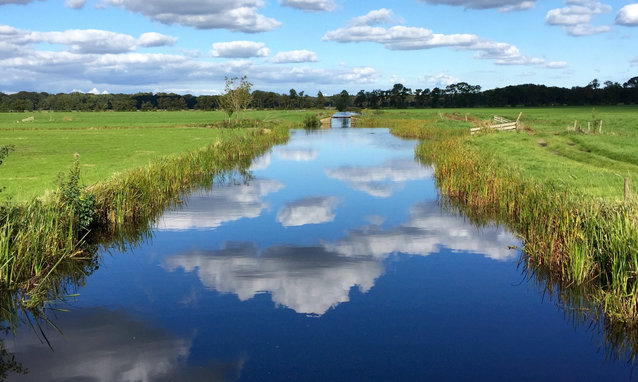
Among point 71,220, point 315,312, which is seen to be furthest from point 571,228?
point 71,220

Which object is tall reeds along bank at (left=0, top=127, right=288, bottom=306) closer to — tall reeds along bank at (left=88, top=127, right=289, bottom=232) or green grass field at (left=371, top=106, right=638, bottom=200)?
tall reeds along bank at (left=88, top=127, right=289, bottom=232)

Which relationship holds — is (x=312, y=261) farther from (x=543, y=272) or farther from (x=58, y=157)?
(x=58, y=157)

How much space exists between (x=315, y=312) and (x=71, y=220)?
8.19 metres

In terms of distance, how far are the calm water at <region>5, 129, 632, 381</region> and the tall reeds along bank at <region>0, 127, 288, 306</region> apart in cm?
114

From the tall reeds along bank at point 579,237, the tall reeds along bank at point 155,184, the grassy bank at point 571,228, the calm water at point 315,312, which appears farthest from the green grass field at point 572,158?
the tall reeds along bank at point 155,184

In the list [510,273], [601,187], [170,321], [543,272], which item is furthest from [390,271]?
[601,187]

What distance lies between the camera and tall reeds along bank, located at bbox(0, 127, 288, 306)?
1232cm

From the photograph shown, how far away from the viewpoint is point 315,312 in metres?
11.4

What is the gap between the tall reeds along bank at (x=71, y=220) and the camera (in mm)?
12320

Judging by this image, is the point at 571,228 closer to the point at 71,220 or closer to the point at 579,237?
the point at 579,237

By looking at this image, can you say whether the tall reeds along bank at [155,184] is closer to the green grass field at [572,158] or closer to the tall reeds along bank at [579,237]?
the tall reeds along bank at [579,237]

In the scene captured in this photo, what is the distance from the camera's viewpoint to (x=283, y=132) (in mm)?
71812

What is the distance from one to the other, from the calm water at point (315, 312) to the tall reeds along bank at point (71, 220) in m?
1.14

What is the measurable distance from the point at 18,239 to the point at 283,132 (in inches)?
2365
